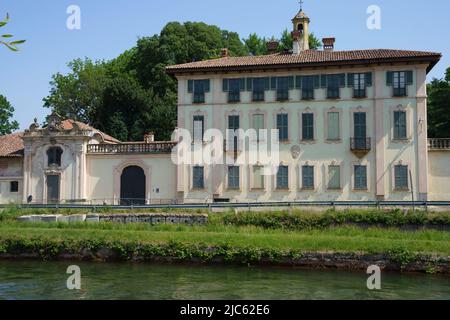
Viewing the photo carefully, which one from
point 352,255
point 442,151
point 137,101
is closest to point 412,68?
point 442,151

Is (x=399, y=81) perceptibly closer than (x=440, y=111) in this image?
Yes

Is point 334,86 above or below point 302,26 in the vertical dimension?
below

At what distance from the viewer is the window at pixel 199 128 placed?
3672cm

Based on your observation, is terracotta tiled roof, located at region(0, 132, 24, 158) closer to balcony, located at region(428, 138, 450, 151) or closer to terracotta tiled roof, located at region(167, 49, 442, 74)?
terracotta tiled roof, located at region(167, 49, 442, 74)

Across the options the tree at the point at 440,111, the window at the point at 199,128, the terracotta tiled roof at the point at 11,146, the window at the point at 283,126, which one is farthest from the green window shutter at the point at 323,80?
the terracotta tiled roof at the point at 11,146

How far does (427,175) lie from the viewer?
1357 inches

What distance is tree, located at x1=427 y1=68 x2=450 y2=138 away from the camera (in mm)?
44594

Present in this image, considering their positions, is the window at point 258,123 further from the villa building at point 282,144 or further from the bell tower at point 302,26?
the bell tower at point 302,26

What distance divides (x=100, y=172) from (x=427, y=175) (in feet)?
74.6

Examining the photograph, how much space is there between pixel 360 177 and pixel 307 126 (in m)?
4.96

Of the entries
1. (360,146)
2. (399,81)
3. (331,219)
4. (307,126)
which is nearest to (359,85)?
(399,81)

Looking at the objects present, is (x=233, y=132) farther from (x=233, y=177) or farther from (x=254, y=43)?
(x=254, y=43)

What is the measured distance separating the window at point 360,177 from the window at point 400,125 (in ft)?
9.90

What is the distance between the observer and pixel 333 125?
35.5 meters
